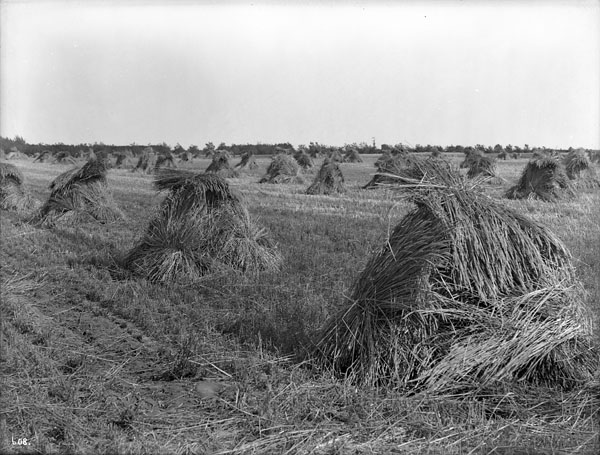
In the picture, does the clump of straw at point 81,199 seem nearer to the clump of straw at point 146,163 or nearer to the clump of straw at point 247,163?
the clump of straw at point 247,163

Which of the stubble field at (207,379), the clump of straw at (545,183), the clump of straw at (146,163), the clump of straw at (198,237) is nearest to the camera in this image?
the stubble field at (207,379)

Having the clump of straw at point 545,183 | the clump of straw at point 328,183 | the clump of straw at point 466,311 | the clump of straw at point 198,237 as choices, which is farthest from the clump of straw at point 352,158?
the clump of straw at point 466,311

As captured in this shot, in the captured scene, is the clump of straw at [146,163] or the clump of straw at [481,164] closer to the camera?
the clump of straw at [481,164]

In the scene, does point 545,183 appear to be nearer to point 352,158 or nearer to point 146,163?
point 352,158

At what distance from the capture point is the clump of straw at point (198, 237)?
404 inches

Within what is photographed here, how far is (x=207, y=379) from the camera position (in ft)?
19.4

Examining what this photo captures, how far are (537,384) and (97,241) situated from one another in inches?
417

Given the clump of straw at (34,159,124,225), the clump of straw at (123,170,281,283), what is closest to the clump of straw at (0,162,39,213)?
the clump of straw at (34,159,124,225)

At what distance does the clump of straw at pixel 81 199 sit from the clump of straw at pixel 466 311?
12.2 metres

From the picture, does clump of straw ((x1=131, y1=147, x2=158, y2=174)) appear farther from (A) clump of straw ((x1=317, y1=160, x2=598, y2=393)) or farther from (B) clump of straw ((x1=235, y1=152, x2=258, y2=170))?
(A) clump of straw ((x1=317, y1=160, x2=598, y2=393))

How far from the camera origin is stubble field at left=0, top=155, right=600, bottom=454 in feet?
15.3

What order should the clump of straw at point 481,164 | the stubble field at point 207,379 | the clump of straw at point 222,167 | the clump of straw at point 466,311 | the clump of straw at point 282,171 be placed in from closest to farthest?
the stubble field at point 207,379 → the clump of straw at point 466,311 → the clump of straw at point 481,164 → the clump of straw at point 282,171 → the clump of straw at point 222,167

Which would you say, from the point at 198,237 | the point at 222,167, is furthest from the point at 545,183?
the point at 222,167

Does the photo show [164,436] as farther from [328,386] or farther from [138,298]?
[138,298]
